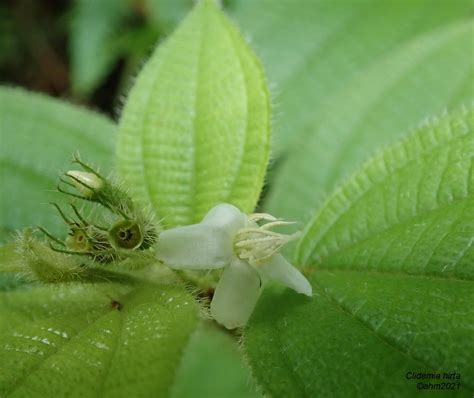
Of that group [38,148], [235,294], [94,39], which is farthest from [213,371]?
[94,39]

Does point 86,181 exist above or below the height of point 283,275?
above

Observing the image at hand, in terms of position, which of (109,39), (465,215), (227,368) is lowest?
(227,368)

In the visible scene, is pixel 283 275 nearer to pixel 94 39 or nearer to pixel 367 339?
pixel 367 339

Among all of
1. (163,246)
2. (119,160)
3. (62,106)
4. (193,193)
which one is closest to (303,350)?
(163,246)

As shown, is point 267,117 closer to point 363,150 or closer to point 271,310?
point 271,310

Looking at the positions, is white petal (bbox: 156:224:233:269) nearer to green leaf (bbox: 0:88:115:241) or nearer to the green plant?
the green plant

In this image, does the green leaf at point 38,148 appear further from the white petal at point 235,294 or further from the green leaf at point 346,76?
the white petal at point 235,294
